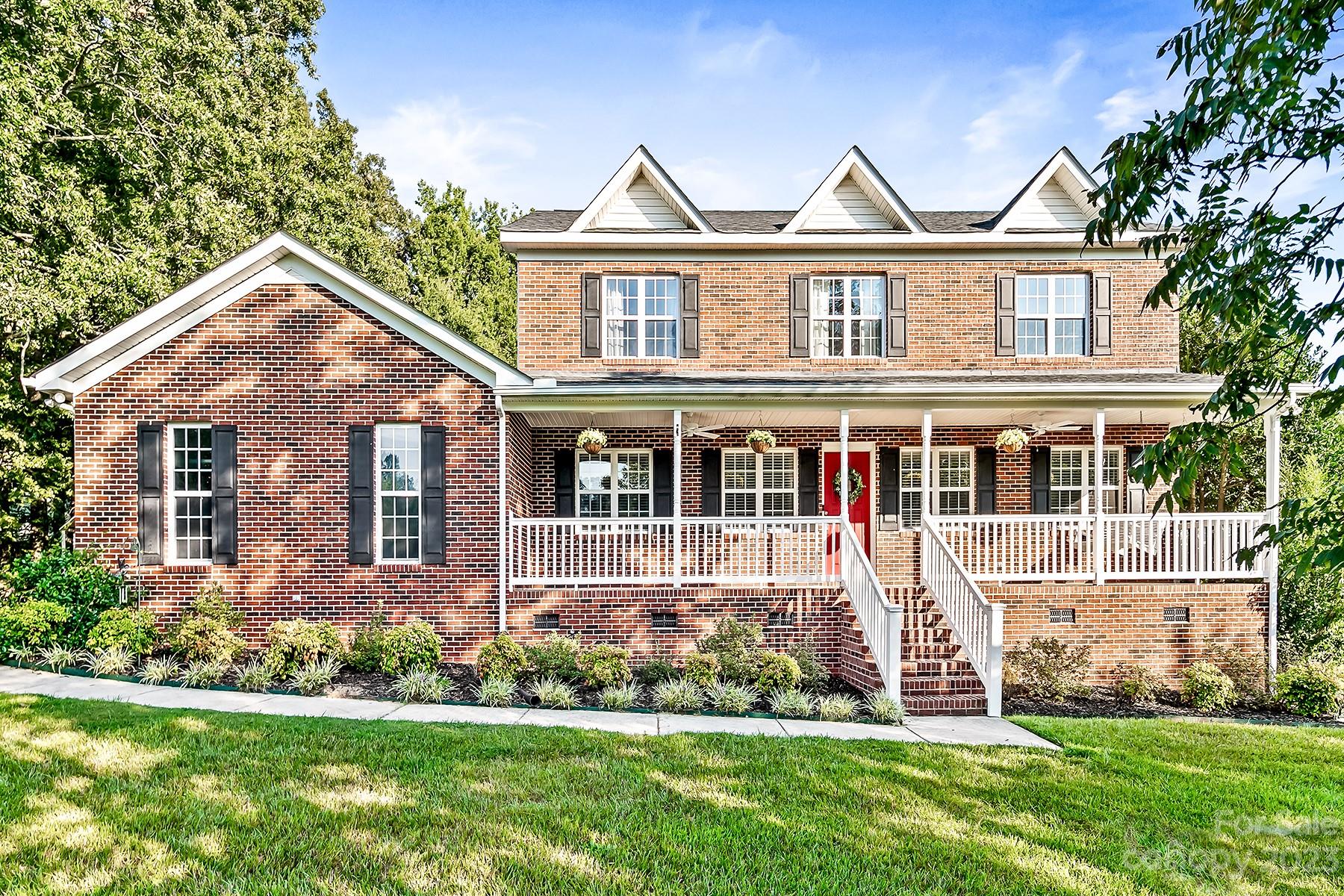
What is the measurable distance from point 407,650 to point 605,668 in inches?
109

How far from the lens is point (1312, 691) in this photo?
10430 millimetres

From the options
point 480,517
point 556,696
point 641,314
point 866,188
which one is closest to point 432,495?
point 480,517

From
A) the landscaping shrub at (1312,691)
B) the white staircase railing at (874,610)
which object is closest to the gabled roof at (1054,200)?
the white staircase railing at (874,610)

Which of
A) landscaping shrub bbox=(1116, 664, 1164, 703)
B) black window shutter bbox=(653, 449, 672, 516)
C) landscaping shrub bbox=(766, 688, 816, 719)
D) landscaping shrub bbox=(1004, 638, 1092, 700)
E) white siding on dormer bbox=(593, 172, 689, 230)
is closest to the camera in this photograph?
landscaping shrub bbox=(766, 688, 816, 719)

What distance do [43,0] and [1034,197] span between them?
58.8 ft

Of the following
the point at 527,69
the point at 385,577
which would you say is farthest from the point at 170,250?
the point at 385,577

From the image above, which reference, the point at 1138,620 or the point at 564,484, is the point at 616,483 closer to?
the point at 564,484

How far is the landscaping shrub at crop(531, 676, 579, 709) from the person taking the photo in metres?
8.89

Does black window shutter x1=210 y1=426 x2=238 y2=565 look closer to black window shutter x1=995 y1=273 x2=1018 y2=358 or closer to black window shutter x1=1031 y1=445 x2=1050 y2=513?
black window shutter x1=995 y1=273 x2=1018 y2=358

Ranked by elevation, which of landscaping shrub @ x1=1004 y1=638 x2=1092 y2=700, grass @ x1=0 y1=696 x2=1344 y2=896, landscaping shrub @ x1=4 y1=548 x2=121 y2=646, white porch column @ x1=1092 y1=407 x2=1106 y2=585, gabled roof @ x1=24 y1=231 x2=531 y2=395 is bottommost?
landscaping shrub @ x1=1004 y1=638 x2=1092 y2=700

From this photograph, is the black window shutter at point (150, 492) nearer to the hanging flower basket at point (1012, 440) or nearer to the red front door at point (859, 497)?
the red front door at point (859, 497)

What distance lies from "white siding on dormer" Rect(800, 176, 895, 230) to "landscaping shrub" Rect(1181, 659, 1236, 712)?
28.1ft

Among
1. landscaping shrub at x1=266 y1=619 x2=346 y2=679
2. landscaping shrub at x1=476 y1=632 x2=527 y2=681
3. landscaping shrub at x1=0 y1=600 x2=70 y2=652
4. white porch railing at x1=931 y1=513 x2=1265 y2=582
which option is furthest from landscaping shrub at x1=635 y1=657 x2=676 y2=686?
landscaping shrub at x1=0 y1=600 x2=70 y2=652

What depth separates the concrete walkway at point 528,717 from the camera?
779cm
